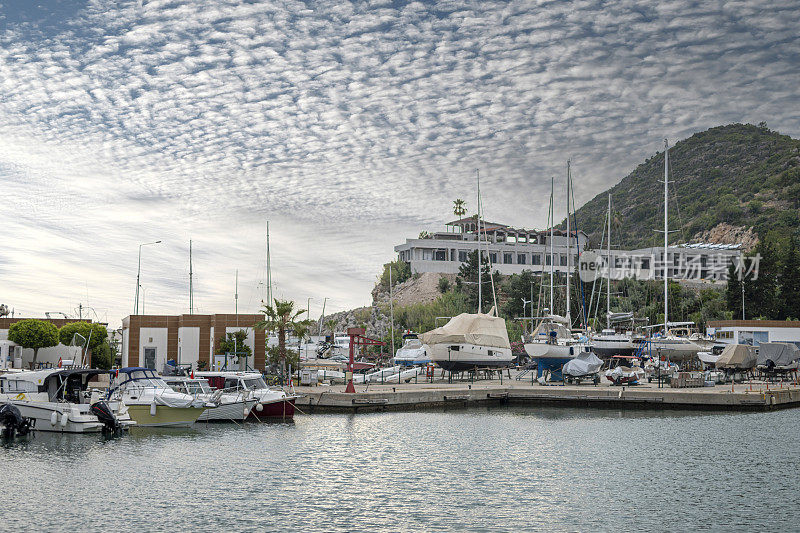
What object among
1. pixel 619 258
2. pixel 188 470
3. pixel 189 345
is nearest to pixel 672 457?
pixel 188 470

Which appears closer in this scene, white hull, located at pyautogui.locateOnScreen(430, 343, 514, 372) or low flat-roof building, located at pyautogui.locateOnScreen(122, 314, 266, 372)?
low flat-roof building, located at pyautogui.locateOnScreen(122, 314, 266, 372)

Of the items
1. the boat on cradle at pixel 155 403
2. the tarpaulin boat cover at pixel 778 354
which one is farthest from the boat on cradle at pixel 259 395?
the tarpaulin boat cover at pixel 778 354

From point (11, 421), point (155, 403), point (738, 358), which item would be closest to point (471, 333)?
point (738, 358)

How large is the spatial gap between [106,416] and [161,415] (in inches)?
130

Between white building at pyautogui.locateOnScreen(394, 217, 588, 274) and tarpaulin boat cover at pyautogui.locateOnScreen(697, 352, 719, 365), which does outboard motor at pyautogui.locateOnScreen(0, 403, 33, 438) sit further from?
white building at pyautogui.locateOnScreen(394, 217, 588, 274)

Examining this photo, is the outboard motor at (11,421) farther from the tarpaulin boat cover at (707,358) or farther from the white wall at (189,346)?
the tarpaulin boat cover at (707,358)

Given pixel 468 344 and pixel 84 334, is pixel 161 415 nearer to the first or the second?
pixel 468 344

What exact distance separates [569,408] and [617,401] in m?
3.22

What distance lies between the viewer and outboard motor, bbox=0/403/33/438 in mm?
38062

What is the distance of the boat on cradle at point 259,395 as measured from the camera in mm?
44562

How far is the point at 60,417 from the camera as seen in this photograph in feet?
129

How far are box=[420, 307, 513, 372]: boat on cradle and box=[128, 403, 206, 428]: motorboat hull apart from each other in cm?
2518

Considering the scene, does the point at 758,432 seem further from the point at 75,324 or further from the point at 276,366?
the point at 75,324

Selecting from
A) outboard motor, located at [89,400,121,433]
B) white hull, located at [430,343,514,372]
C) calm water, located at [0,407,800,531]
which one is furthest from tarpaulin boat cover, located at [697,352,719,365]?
outboard motor, located at [89,400,121,433]
